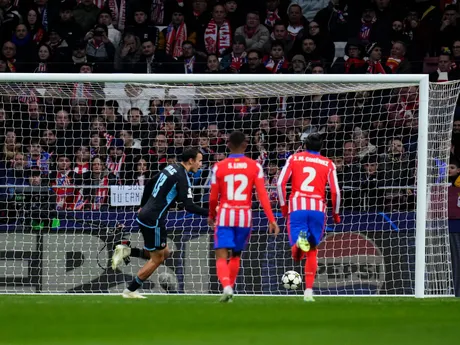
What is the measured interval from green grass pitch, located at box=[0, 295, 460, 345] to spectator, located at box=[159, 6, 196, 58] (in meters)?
8.03

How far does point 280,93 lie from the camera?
556 inches

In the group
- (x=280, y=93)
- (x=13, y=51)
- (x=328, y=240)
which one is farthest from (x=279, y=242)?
(x=13, y=51)

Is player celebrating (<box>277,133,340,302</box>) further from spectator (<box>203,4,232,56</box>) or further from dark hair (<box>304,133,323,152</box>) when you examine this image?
spectator (<box>203,4,232,56</box>)

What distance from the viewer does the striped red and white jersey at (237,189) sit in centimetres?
1112

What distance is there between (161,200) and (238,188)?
1387 millimetres

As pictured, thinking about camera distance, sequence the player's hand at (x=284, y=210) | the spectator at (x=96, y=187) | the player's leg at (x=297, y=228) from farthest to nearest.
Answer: the spectator at (x=96, y=187)
the player's hand at (x=284, y=210)
the player's leg at (x=297, y=228)

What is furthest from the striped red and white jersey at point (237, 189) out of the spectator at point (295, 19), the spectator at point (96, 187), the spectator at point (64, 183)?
the spectator at point (295, 19)

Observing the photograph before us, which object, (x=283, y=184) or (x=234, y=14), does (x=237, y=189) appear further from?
(x=234, y=14)

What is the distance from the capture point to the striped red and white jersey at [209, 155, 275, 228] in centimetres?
1112

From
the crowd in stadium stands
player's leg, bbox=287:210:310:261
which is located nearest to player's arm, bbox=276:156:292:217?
player's leg, bbox=287:210:310:261

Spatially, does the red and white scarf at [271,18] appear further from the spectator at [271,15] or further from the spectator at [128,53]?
the spectator at [128,53]

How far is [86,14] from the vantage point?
18.5 m

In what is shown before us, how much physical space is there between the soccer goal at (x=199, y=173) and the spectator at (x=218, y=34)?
9.36ft

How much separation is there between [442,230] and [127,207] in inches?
160
